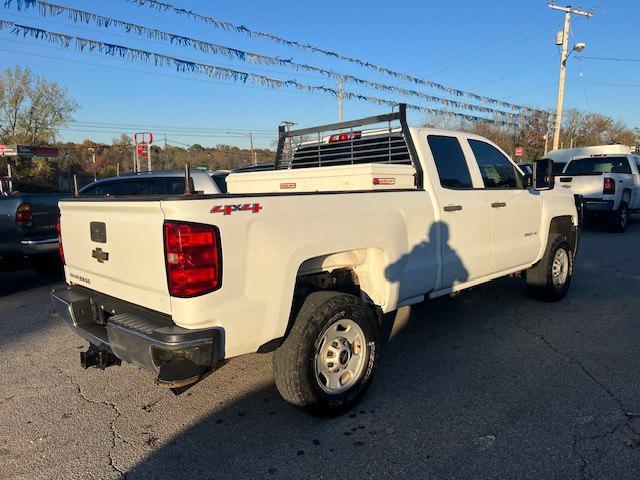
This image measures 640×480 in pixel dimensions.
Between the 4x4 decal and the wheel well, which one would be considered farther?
the wheel well

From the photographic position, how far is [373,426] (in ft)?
10.7

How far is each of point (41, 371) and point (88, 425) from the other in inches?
49.8

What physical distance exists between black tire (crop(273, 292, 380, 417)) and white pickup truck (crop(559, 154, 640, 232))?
37.4 ft

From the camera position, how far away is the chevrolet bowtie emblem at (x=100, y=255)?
3232 millimetres

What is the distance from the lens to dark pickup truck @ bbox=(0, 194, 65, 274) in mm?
6559

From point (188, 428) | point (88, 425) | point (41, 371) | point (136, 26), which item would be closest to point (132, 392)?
point (88, 425)

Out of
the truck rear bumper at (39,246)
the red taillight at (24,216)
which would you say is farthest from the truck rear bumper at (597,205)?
the red taillight at (24,216)

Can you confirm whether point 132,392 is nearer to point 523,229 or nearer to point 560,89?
point 523,229

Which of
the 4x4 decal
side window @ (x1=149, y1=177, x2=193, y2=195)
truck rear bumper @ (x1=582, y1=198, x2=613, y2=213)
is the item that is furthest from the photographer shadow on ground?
truck rear bumper @ (x1=582, y1=198, x2=613, y2=213)

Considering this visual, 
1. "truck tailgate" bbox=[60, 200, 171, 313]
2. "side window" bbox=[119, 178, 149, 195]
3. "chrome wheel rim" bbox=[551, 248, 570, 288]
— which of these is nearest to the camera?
"truck tailgate" bbox=[60, 200, 171, 313]

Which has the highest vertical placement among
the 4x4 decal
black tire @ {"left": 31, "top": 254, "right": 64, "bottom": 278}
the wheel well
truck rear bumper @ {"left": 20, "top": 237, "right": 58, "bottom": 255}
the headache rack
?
the headache rack

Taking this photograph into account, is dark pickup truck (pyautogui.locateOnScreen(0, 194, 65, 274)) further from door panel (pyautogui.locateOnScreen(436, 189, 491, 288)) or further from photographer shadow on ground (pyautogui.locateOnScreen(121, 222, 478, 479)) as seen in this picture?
door panel (pyautogui.locateOnScreen(436, 189, 491, 288))

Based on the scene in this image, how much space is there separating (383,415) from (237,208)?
1.82m

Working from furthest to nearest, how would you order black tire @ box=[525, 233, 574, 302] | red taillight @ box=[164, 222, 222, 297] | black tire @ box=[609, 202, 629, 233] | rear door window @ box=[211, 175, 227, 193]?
black tire @ box=[609, 202, 629, 233] < rear door window @ box=[211, 175, 227, 193] < black tire @ box=[525, 233, 574, 302] < red taillight @ box=[164, 222, 222, 297]
